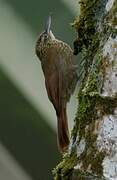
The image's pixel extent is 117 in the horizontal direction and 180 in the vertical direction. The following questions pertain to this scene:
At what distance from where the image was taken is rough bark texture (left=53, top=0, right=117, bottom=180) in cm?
218

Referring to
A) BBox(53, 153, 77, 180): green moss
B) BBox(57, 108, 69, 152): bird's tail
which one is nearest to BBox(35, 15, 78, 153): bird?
BBox(57, 108, 69, 152): bird's tail

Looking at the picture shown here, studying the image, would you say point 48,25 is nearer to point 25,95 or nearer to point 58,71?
point 58,71

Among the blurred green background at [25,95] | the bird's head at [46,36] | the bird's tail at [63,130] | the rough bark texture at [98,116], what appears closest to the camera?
the rough bark texture at [98,116]

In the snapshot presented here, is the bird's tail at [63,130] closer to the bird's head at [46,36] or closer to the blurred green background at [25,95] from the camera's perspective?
the blurred green background at [25,95]

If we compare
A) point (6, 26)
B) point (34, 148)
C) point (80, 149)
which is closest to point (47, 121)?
point (34, 148)

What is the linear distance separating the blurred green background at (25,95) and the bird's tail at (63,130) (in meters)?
0.06

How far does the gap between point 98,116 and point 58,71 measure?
7.26ft

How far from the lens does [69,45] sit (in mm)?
4520

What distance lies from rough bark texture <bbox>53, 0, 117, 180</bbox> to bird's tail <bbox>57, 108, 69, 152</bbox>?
116 cm

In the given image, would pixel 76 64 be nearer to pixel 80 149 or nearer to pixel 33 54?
pixel 33 54

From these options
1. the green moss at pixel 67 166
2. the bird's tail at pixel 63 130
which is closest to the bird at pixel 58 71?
the bird's tail at pixel 63 130

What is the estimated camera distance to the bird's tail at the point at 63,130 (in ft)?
11.9

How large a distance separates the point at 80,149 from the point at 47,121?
1.63 meters

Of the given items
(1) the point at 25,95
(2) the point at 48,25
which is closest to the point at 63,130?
(1) the point at 25,95
